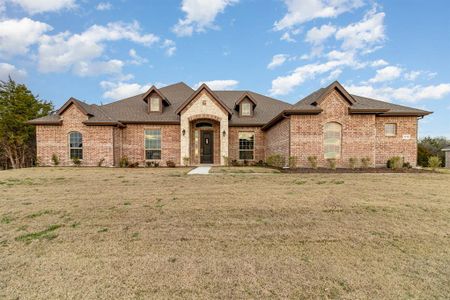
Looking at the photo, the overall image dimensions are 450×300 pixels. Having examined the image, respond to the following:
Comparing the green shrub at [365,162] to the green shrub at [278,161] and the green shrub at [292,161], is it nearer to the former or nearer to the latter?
the green shrub at [292,161]

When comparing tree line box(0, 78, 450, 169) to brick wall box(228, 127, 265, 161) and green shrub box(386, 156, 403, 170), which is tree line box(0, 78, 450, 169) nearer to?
green shrub box(386, 156, 403, 170)

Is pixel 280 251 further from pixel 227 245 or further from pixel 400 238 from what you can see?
pixel 400 238

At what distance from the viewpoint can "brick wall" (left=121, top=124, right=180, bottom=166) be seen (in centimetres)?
1781

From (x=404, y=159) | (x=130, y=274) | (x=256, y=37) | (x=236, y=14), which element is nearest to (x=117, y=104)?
(x=236, y=14)

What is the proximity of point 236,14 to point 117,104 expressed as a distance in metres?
12.3

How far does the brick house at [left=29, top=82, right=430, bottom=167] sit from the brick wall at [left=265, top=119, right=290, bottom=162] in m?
0.06

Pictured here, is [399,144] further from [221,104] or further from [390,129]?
[221,104]

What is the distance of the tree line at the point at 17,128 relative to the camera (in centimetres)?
2112

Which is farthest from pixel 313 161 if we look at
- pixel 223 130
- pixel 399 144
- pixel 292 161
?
pixel 223 130

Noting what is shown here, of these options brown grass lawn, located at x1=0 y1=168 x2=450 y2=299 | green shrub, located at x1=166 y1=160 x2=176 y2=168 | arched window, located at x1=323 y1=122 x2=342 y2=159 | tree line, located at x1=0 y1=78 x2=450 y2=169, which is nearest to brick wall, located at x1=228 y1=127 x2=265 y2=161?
green shrub, located at x1=166 y1=160 x2=176 y2=168

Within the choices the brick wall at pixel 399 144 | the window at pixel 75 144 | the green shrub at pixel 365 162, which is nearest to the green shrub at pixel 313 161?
the green shrub at pixel 365 162

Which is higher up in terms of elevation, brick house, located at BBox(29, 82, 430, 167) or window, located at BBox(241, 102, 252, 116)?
window, located at BBox(241, 102, 252, 116)

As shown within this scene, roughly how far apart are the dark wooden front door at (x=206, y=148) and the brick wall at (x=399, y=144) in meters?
12.0

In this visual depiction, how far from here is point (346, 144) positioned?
46.8 feet
